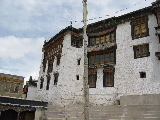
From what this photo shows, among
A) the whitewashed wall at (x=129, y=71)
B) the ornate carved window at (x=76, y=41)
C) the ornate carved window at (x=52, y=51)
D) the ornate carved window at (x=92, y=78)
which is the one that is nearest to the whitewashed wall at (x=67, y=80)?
the ornate carved window at (x=76, y=41)

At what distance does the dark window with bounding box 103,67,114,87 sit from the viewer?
75.9 ft

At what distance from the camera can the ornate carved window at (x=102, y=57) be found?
24.1 metres

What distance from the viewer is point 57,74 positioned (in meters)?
27.1

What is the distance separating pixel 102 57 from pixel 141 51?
609 cm

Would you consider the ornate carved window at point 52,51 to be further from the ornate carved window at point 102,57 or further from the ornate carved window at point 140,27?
the ornate carved window at point 140,27

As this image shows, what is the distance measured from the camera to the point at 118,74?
2255cm

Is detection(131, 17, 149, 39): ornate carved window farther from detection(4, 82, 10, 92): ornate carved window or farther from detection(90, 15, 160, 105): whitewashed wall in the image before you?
A: detection(4, 82, 10, 92): ornate carved window

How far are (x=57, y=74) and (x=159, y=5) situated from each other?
18.2 meters

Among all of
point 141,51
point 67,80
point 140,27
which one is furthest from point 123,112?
point 140,27

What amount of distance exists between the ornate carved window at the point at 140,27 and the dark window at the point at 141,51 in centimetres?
150

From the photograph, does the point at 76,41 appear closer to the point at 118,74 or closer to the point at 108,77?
the point at 108,77

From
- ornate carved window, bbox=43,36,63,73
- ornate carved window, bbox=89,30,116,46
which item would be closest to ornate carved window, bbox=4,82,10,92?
ornate carved window, bbox=43,36,63,73

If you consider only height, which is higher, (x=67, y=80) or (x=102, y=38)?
(x=102, y=38)

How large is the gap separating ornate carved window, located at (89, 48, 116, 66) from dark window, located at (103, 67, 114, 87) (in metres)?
1.29
